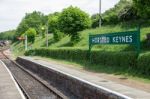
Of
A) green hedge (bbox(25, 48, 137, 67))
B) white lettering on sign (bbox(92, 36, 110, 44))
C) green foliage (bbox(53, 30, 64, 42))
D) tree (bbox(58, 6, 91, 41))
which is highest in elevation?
tree (bbox(58, 6, 91, 41))

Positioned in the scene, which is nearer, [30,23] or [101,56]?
Answer: [101,56]

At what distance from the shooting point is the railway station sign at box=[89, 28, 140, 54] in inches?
918

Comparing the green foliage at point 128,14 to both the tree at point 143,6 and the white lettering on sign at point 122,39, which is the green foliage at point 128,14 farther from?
the white lettering on sign at point 122,39

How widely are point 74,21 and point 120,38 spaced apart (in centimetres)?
2606

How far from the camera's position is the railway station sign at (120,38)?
23.3 metres

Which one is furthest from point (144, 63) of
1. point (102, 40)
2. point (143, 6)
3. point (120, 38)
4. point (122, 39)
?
point (102, 40)

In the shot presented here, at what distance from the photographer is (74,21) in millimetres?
51281

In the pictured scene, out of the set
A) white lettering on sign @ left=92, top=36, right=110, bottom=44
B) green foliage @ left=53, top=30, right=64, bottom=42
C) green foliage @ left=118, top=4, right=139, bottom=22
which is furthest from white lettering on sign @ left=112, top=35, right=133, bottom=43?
green foliage @ left=53, top=30, right=64, bottom=42

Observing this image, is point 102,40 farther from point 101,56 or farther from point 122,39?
point 122,39

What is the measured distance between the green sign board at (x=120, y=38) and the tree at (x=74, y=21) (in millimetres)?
19961

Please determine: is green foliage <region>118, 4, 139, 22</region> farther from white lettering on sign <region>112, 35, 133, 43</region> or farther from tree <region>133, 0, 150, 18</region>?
white lettering on sign <region>112, 35, 133, 43</region>

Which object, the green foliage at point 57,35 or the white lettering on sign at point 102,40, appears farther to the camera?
the green foliage at point 57,35

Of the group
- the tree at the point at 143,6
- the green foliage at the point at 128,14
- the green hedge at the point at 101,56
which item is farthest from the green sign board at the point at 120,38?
the green foliage at the point at 128,14

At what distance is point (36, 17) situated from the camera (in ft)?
456
